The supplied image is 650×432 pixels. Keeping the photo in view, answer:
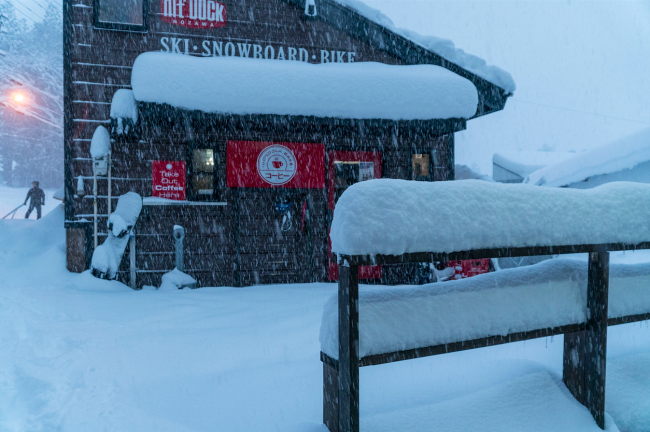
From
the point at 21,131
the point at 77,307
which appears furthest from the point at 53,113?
the point at 77,307

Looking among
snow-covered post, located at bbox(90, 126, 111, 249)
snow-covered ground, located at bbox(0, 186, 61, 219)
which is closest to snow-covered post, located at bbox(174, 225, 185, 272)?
snow-covered post, located at bbox(90, 126, 111, 249)

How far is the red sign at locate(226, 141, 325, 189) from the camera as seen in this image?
297 inches

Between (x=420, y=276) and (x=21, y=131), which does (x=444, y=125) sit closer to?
(x=420, y=276)

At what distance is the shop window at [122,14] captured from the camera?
7535mm

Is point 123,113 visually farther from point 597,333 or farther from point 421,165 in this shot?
point 597,333

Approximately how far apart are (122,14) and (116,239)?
13.3ft

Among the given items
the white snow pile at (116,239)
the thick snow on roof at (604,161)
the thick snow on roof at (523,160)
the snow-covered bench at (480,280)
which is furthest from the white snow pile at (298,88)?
the thick snow on roof at (523,160)

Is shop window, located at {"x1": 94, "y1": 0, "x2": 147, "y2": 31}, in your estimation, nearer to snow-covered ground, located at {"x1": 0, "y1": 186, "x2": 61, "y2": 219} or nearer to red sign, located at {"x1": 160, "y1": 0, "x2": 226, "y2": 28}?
red sign, located at {"x1": 160, "y1": 0, "x2": 226, "y2": 28}

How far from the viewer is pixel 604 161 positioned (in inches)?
443

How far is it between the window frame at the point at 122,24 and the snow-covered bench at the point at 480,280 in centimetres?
724

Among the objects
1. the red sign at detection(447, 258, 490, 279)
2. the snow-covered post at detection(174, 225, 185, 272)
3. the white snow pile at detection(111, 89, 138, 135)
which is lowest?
the red sign at detection(447, 258, 490, 279)

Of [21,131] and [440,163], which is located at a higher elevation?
[21,131]

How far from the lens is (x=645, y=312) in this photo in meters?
3.07

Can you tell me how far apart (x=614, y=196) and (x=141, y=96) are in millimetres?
5885
